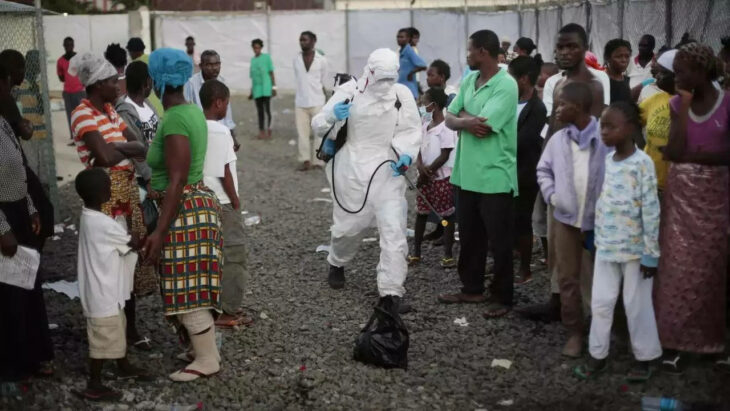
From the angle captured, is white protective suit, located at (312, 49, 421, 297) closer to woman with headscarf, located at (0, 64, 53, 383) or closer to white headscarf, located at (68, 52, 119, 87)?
white headscarf, located at (68, 52, 119, 87)

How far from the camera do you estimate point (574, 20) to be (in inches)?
520

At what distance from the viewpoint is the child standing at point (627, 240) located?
483 cm

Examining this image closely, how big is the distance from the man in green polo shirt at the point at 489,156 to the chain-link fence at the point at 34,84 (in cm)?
503

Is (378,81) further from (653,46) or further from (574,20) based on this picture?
(574,20)

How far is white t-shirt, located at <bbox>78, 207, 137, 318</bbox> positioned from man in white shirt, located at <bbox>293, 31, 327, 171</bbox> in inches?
342

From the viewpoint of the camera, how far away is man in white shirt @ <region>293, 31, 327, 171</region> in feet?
44.4

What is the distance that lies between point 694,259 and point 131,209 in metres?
3.35

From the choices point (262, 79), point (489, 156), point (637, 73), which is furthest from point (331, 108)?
point (262, 79)

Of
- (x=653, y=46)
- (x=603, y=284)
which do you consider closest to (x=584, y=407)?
(x=603, y=284)

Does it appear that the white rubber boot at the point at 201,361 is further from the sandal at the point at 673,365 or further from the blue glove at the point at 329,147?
the sandal at the point at 673,365

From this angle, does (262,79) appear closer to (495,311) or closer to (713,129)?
(495,311)

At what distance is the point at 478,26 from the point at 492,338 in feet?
55.7

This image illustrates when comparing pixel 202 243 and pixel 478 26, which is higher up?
pixel 478 26

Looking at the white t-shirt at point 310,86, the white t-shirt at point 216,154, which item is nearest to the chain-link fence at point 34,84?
the white t-shirt at point 216,154
